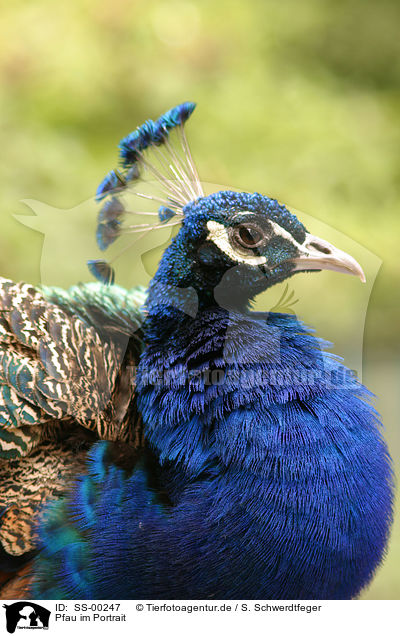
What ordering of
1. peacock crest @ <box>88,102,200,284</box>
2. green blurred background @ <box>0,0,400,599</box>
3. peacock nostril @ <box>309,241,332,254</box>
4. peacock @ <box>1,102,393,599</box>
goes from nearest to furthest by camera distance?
1. peacock @ <box>1,102,393,599</box>
2. peacock nostril @ <box>309,241,332,254</box>
3. peacock crest @ <box>88,102,200,284</box>
4. green blurred background @ <box>0,0,400,599</box>

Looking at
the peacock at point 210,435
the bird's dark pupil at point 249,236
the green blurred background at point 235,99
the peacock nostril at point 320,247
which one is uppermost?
the green blurred background at point 235,99

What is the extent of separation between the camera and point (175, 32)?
172 cm

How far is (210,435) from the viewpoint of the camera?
3.67 feet

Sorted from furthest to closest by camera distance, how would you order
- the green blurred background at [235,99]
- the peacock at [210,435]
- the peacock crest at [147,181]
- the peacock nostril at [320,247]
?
the green blurred background at [235,99] < the peacock crest at [147,181] < the peacock nostril at [320,247] < the peacock at [210,435]

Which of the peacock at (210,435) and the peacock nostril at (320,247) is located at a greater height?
the peacock nostril at (320,247)

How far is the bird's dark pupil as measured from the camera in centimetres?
117

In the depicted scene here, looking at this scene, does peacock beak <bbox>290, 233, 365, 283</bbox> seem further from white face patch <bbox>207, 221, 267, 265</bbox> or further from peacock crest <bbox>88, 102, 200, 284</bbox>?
peacock crest <bbox>88, 102, 200, 284</bbox>
